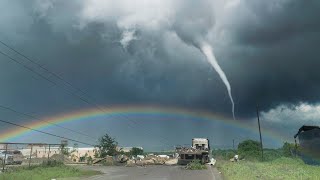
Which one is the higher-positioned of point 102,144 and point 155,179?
point 102,144

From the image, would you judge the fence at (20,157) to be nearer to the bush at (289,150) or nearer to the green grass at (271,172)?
the green grass at (271,172)

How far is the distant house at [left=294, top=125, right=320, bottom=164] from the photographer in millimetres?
56956

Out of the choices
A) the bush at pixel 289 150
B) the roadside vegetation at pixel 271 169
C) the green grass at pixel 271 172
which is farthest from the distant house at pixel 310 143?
the bush at pixel 289 150

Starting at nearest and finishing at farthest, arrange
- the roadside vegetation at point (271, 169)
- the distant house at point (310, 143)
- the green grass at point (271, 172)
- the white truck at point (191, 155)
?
the green grass at point (271, 172), the roadside vegetation at point (271, 169), the distant house at point (310, 143), the white truck at point (191, 155)

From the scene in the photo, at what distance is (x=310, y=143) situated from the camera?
6066 centimetres

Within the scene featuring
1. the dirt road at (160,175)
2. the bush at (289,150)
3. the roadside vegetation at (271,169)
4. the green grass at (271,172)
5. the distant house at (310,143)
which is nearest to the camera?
the green grass at (271,172)

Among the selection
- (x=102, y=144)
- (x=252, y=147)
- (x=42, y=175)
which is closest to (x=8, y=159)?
(x=42, y=175)

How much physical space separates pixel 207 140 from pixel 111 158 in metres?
17.6

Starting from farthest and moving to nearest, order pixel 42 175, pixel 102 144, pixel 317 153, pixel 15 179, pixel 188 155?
pixel 102 144
pixel 188 155
pixel 317 153
pixel 42 175
pixel 15 179

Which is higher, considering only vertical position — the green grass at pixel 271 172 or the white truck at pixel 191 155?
the white truck at pixel 191 155

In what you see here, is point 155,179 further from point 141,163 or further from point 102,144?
point 102,144

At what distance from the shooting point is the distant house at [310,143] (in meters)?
57.0

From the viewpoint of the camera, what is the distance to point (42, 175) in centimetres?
3397

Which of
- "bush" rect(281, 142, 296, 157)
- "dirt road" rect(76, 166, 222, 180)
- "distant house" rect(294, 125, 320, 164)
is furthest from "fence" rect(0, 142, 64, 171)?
"bush" rect(281, 142, 296, 157)
